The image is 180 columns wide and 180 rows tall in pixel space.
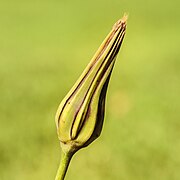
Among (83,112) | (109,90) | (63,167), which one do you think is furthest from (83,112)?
(109,90)

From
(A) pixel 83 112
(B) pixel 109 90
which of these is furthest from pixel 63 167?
(B) pixel 109 90

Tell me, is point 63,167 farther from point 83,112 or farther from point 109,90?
point 109,90

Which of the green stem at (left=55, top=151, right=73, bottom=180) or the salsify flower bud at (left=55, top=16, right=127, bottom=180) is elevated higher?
the salsify flower bud at (left=55, top=16, right=127, bottom=180)

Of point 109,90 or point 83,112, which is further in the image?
point 109,90

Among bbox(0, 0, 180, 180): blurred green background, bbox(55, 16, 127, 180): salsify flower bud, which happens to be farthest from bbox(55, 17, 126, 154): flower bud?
bbox(0, 0, 180, 180): blurred green background

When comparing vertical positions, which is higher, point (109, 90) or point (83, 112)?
point (109, 90)

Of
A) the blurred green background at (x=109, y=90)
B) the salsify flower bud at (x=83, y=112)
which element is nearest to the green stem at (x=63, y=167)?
the salsify flower bud at (x=83, y=112)

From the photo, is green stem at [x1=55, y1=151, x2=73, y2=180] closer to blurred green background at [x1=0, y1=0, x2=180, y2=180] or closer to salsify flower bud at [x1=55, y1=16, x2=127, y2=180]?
salsify flower bud at [x1=55, y1=16, x2=127, y2=180]

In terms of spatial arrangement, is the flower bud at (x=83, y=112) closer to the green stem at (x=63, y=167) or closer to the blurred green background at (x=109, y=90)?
the green stem at (x=63, y=167)
